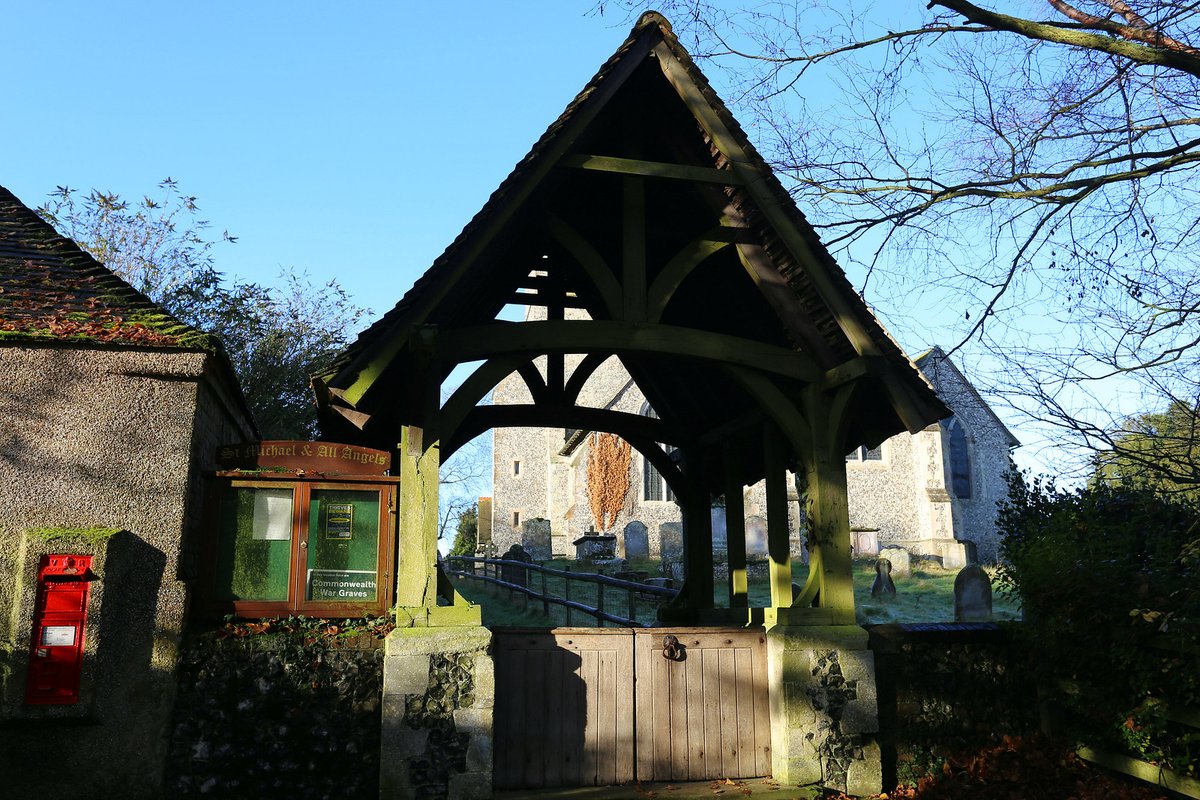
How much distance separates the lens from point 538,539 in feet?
94.7

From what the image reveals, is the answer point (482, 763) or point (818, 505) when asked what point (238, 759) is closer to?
point (482, 763)

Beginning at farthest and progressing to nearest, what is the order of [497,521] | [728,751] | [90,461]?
[497,521] → [728,751] → [90,461]

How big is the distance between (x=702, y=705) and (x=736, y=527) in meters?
2.78

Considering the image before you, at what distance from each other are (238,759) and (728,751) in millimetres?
3763

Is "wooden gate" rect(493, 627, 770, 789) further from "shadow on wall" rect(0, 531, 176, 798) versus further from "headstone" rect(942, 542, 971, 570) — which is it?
"headstone" rect(942, 542, 971, 570)

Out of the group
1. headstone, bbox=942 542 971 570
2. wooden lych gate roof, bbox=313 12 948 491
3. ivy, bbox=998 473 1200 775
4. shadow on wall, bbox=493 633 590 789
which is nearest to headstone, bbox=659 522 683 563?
headstone, bbox=942 542 971 570

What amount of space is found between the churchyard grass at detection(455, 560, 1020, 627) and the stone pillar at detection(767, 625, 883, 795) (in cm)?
769

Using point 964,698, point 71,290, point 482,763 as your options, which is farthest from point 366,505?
point 964,698

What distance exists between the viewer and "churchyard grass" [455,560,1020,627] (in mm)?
16469

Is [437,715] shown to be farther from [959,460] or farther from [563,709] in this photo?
[959,460]

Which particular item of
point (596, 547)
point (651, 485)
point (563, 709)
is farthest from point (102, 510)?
point (651, 485)

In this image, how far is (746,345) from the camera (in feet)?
26.6

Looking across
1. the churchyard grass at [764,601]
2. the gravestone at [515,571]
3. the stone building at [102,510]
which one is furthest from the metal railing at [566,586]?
the stone building at [102,510]

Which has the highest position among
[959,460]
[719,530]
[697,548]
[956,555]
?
[959,460]
